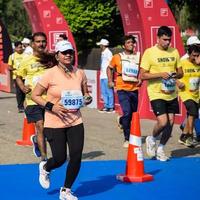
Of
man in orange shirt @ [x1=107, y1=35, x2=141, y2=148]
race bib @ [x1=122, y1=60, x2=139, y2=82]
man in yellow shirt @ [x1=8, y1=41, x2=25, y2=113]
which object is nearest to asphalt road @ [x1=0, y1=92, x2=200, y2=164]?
man in yellow shirt @ [x1=8, y1=41, x2=25, y2=113]

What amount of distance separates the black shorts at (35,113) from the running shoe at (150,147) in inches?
65.8

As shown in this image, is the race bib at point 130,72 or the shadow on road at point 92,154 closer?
the shadow on road at point 92,154

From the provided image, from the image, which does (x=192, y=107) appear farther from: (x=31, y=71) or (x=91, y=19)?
(x=91, y=19)

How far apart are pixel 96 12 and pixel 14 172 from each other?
14.8 meters

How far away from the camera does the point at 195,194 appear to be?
728 centimetres

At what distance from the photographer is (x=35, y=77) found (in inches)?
348

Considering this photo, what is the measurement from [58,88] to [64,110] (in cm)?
31

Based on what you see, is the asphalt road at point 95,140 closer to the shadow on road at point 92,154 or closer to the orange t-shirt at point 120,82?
the shadow on road at point 92,154

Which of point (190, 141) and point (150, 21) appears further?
point (150, 21)

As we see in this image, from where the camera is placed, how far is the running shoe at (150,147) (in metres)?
9.32

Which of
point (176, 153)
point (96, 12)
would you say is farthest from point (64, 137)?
point (96, 12)

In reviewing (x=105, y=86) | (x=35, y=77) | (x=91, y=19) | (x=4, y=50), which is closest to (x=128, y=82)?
(x=35, y=77)

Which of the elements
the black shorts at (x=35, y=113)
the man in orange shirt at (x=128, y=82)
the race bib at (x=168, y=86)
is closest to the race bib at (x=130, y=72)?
the man in orange shirt at (x=128, y=82)

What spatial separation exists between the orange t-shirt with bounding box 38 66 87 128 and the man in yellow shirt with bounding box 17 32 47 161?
1.48m
